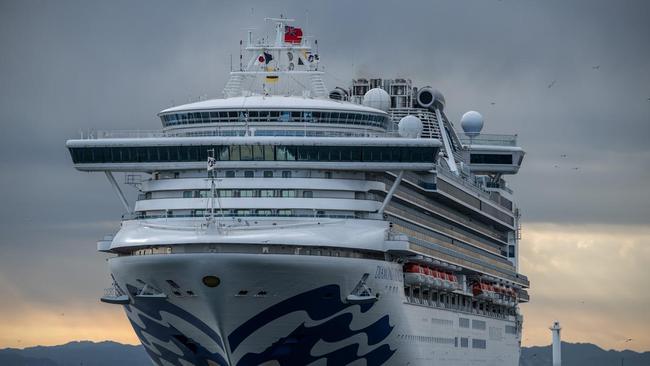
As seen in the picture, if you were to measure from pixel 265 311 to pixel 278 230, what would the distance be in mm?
3309

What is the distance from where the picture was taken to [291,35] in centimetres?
9088

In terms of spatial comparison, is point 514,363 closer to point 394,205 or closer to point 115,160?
point 394,205

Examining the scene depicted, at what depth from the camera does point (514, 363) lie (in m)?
112

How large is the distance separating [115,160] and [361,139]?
35.1 feet

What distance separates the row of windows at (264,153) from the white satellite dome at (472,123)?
33.4 m

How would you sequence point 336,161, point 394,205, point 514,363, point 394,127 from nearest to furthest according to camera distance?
point 336,161, point 394,205, point 394,127, point 514,363

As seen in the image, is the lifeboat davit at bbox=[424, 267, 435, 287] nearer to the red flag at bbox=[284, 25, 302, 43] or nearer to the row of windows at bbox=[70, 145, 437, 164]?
the row of windows at bbox=[70, 145, 437, 164]

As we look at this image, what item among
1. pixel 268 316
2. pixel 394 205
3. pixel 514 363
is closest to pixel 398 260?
pixel 394 205

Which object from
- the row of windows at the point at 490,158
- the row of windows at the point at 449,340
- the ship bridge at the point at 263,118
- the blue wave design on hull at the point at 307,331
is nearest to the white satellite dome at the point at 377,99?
the ship bridge at the point at 263,118

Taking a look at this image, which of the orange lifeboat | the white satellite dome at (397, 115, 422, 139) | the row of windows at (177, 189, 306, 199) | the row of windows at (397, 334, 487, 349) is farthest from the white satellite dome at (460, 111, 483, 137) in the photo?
the row of windows at (177, 189, 306, 199)

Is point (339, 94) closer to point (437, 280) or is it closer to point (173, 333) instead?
point (437, 280)

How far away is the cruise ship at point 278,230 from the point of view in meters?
76.0

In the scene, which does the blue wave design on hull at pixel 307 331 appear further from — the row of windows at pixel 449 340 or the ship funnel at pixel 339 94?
the ship funnel at pixel 339 94

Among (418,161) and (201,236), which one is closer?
(201,236)
